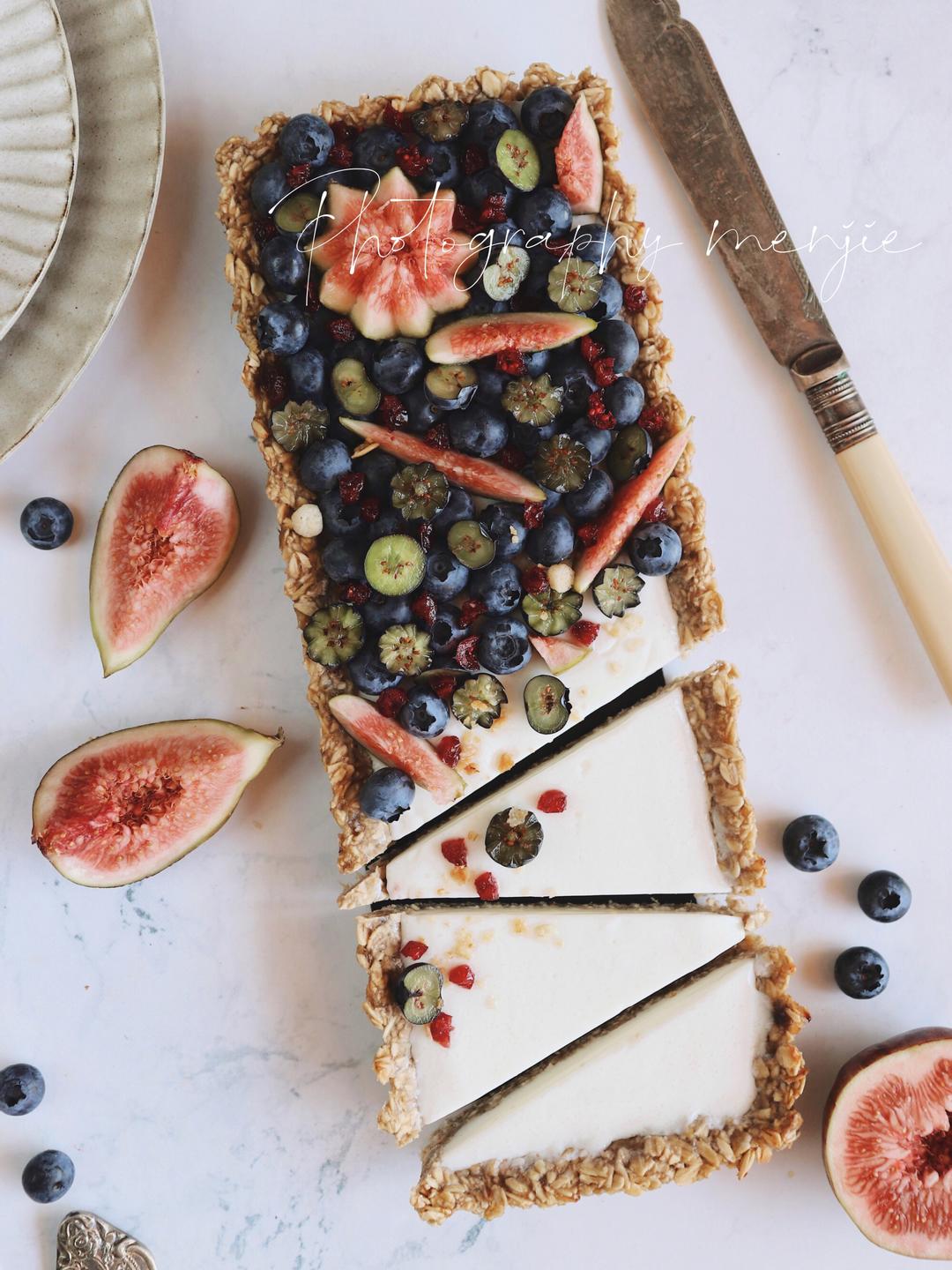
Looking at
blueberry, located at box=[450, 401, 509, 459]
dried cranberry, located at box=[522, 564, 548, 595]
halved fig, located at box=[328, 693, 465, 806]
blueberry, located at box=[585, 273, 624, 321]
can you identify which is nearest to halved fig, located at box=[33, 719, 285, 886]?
halved fig, located at box=[328, 693, 465, 806]

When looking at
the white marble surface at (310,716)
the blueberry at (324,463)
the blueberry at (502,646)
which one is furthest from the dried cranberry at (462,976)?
the blueberry at (324,463)

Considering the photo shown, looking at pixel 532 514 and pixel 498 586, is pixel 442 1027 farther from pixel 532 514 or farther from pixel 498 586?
pixel 532 514

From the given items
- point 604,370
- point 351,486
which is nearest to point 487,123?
point 604,370

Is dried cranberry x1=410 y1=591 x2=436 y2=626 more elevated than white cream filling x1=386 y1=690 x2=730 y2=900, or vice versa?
dried cranberry x1=410 y1=591 x2=436 y2=626

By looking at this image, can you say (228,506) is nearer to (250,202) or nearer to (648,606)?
(250,202)

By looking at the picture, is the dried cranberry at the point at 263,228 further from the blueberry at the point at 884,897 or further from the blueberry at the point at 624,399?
the blueberry at the point at 884,897

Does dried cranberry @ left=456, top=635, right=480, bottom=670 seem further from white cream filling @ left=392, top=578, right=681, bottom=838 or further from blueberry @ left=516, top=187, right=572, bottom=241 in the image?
blueberry @ left=516, top=187, right=572, bottom=241
